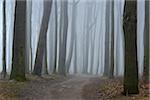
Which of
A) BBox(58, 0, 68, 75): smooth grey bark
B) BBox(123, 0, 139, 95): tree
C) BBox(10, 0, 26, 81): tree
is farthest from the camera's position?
BBox(58, 0, 68, 75): smooth grey bark

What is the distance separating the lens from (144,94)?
12.6 metres

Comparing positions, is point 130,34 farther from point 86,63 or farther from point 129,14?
point 86,63

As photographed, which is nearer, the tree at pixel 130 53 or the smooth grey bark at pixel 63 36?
the tree at pixel 130 53

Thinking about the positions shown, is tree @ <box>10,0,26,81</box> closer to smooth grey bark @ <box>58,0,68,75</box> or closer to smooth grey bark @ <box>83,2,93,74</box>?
A: smooth grey bark @ <box>58,0,68,75</box>

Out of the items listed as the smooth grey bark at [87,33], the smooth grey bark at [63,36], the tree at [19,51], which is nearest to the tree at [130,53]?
the tree at [19,51]

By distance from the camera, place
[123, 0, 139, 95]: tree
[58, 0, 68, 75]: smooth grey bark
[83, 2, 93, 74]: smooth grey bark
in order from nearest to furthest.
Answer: [123, 0, 139, 95]: tree, [58, 0, 68, 75]: smooth grey bark, [83, 2, 93, 74]: smooth grey bark

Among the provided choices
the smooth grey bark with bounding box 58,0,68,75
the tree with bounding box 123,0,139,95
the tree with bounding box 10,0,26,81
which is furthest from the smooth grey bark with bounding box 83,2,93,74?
the tree with bounding box 123,0,139,95

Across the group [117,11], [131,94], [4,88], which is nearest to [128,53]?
[131,94]

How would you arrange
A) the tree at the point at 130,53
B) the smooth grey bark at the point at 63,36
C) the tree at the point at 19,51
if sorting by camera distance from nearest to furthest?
the tree at the point at 130,53
the tree at the point at 19,51
the smooth grey bark at the point at 63,36

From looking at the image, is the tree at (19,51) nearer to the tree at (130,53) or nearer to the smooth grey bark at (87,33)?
the tree at (130,53)

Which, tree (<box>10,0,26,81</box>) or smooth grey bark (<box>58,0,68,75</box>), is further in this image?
smooth grey bark (<box>58,0,68,75</box>)

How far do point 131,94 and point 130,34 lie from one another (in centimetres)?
211

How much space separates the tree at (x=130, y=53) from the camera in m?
12.8

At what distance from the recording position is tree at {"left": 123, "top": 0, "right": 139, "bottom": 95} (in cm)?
1277
